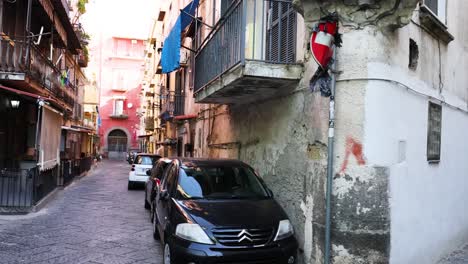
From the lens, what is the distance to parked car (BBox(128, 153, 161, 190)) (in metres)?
16.5

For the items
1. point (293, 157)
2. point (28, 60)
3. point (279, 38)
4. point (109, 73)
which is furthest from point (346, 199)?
point (109, 73)

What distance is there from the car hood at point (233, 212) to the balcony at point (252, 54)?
1953 millimetres

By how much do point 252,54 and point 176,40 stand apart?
5454mm

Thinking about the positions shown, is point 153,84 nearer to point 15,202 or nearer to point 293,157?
point 15,202

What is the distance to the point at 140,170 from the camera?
16.7 metres

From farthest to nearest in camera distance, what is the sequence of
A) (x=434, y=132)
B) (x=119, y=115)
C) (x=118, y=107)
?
(x=118, y=107)
(x=119, y=115)
(x=434, y=132)

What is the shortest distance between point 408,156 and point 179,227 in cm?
331

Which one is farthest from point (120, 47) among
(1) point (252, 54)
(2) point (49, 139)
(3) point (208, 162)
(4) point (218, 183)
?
(4) point (218, 183)

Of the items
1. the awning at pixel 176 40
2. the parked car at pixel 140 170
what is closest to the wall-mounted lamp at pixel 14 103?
the awning at pixel 176 40

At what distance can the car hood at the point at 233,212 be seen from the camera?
16.8 ft

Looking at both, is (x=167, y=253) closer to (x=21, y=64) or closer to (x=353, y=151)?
(x=353, y=151)

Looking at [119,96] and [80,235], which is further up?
[119,96]

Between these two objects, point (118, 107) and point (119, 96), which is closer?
point (118, 107)

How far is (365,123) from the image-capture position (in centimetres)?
516
